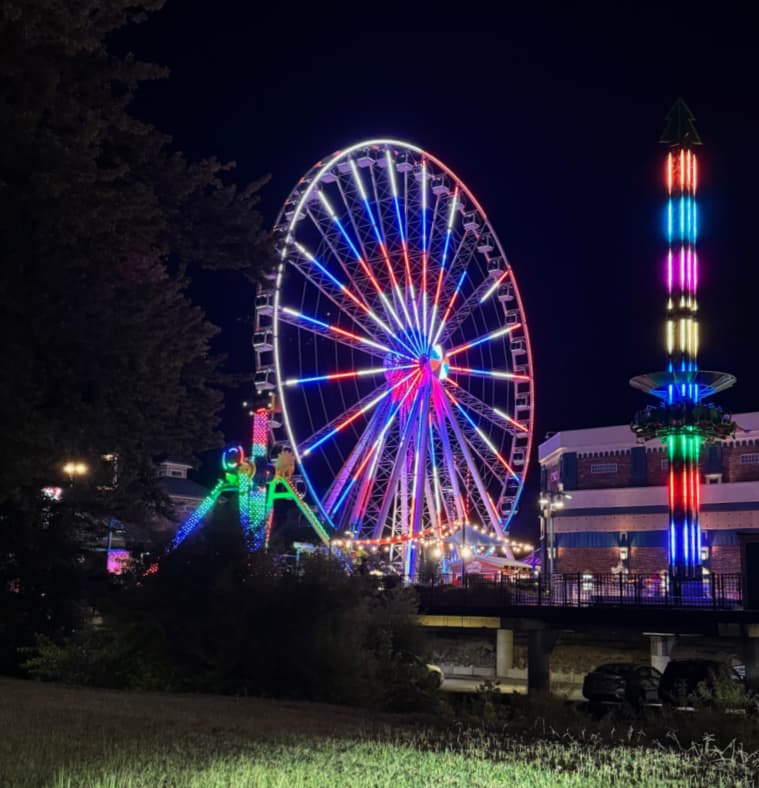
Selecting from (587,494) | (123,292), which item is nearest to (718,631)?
(123,292)

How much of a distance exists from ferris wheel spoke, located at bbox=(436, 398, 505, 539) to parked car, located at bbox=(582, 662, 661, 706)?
18281mm

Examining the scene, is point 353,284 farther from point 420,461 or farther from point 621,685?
point 621,685

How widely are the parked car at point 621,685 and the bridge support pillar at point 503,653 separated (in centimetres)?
1186

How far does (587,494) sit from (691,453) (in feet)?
62.1

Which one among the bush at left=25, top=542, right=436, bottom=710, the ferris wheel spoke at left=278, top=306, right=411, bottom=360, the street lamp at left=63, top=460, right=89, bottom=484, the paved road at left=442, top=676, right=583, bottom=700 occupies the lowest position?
the paved road at left=442, top=676, right=583, bottom=700

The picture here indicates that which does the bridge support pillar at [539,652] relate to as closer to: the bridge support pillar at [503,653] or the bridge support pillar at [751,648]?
the bridge support pillar at [503,653]

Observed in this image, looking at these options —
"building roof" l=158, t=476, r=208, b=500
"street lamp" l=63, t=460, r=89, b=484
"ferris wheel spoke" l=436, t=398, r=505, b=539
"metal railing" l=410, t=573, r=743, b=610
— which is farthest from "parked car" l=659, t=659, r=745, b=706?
"building roof" l=158, t=476, r=208, b=500

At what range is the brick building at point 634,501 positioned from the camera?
59.1m

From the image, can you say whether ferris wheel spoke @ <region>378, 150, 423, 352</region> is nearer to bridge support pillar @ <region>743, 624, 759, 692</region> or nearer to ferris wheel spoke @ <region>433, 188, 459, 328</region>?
ferris wheel spoke @ <region>433, 188, 459, 328</region>

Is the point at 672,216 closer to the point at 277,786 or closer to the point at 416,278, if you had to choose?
the point at 416,278

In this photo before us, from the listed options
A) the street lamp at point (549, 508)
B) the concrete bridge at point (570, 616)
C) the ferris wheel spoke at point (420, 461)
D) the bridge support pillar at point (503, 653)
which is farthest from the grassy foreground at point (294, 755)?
the street lamp at point (549, 508)

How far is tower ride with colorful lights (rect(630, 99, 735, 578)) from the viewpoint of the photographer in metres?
44.8

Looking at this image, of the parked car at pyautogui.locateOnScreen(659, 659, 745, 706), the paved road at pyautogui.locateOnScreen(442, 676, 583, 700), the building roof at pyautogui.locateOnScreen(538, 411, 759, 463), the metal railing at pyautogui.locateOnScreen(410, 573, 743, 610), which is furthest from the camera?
the building roof at pyautogui.locateOnScreen(538, 411, 759, 463)

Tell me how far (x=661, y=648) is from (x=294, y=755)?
1116 inches
